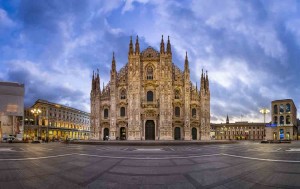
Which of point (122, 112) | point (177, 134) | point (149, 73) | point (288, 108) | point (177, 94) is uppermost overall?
point (149, 73)

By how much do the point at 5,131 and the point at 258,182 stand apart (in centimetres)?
6316

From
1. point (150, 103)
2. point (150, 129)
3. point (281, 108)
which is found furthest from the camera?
point (281, 108)

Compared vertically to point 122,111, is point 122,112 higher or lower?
lower

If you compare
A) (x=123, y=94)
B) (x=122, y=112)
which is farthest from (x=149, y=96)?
(x=122, y=112)

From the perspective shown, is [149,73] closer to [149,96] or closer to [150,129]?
[149,96]

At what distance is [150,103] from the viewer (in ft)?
166

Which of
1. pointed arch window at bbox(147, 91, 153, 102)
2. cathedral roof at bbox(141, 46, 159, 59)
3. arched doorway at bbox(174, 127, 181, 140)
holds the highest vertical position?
cathedral roof at bbox(141, 46, 159, 59)

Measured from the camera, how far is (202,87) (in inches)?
2128

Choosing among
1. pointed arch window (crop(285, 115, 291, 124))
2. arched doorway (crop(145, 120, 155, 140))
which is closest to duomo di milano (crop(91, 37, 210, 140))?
arched doorway (crop(145, 120, 155, 140))

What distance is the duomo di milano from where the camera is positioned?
4994 centimetres

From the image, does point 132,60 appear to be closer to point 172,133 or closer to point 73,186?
point 172,133

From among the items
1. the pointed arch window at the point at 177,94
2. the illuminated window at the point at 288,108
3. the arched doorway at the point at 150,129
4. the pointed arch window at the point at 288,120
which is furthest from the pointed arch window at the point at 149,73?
the pointed arch window at the point at 288,120

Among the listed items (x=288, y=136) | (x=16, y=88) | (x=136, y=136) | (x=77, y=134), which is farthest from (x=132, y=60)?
(x=288, y=136)

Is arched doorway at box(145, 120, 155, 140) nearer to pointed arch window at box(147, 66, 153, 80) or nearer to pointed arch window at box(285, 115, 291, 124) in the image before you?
pointed arch window at box(147, 66, 153, 80)
